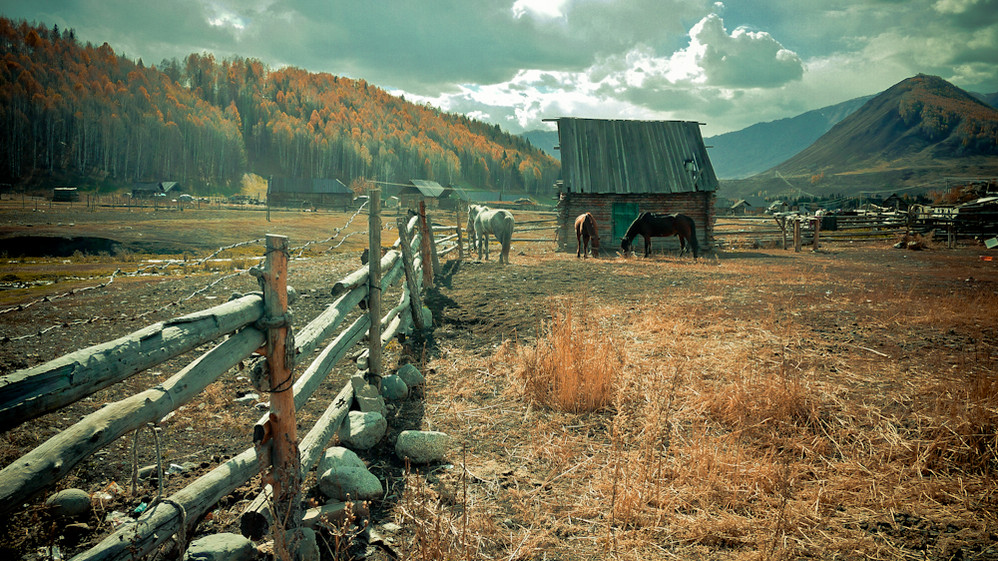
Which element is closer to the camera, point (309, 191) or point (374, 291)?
point (374, 291)

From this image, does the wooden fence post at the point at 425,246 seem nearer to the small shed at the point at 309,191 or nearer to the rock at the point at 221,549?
the rock at the point at 221,549

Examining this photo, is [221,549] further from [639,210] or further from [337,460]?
[639,210]

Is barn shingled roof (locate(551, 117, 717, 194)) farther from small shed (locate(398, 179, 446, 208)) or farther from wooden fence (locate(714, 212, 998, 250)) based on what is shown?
small shed (locate(398, 179, 446, 208))

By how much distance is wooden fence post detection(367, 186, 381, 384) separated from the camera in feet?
15.4

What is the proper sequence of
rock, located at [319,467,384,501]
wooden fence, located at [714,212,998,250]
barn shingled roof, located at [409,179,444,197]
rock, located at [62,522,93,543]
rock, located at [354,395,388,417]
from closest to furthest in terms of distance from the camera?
1. rock, located at [62,522,93,543]
2. rock, located at [319,467,384,501]
3. rock, located at [354,395,388,417]
4. wooden fence, located at [714,212,998,250]
5. barn shingled roof, located at [409,179,444,197]

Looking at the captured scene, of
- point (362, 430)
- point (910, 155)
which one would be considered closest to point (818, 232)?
point (362, 430)

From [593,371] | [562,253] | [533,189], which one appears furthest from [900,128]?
[593,371]

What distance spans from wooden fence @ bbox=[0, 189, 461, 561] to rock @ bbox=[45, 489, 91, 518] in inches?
44.6

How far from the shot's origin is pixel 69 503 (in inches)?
110

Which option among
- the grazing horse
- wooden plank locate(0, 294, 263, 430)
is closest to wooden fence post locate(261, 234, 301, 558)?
wooden plank locate(0, 294, 263, 430)

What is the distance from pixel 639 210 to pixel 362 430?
1883 cm

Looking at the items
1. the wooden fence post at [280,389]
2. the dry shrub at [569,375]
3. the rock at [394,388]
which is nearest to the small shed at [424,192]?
the rock at [394,388]

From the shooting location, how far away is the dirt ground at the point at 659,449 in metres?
2.63

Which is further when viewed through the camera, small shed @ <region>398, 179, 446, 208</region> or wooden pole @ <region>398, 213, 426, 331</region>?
small shed @ <region>398, 179, 446, 208</region>
